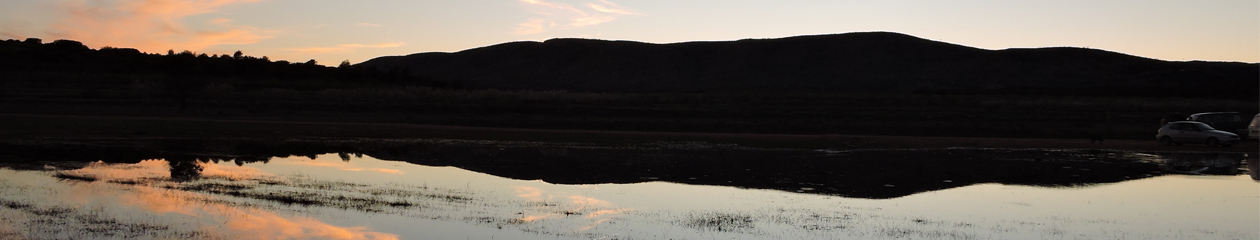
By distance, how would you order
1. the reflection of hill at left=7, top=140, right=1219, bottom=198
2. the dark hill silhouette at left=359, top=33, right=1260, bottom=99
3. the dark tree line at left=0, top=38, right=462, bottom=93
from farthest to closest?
1. the dark hill silhouette at left=359, top=33, right=1260, bottom=99
2. the dark tree line at left=0, top=38, right=462, bottom=93
3. the reflection of hill at left=7, top=140, right=1219, bottom=198

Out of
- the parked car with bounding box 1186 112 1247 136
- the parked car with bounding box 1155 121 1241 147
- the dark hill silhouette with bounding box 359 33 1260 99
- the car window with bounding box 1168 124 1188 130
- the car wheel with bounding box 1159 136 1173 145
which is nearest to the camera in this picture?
the parked car with bounding box 1155 121 1241 147

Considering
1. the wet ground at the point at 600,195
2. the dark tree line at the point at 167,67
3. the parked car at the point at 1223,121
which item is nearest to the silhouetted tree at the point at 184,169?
the wet ground at the point at 600,195

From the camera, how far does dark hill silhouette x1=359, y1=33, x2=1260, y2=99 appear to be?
12112 centimetres

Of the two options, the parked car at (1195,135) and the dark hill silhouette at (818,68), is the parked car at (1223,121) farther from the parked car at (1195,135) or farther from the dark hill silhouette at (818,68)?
the dark hill silhouette at (818,68)

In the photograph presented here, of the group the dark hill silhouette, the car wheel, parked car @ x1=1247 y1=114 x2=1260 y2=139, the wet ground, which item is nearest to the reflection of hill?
the wet ground

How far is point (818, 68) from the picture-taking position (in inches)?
5389

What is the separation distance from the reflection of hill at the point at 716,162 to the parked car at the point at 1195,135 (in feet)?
20.6

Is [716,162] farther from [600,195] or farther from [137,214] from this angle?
[137,214]

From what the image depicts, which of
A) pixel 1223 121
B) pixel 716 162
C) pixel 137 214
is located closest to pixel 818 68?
pixel 1223 121

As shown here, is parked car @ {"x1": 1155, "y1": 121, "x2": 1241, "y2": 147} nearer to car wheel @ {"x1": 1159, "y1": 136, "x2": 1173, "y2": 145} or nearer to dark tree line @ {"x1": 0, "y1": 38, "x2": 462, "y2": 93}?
car wheel @ {"x1": 1159, "y1": 136, "x2": 1173, "y2": 145}

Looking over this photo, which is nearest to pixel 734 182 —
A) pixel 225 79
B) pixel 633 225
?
pixel 633 225

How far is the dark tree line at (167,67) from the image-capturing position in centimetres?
8688

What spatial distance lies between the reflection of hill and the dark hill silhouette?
77.8 m

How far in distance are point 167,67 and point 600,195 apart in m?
88.8
